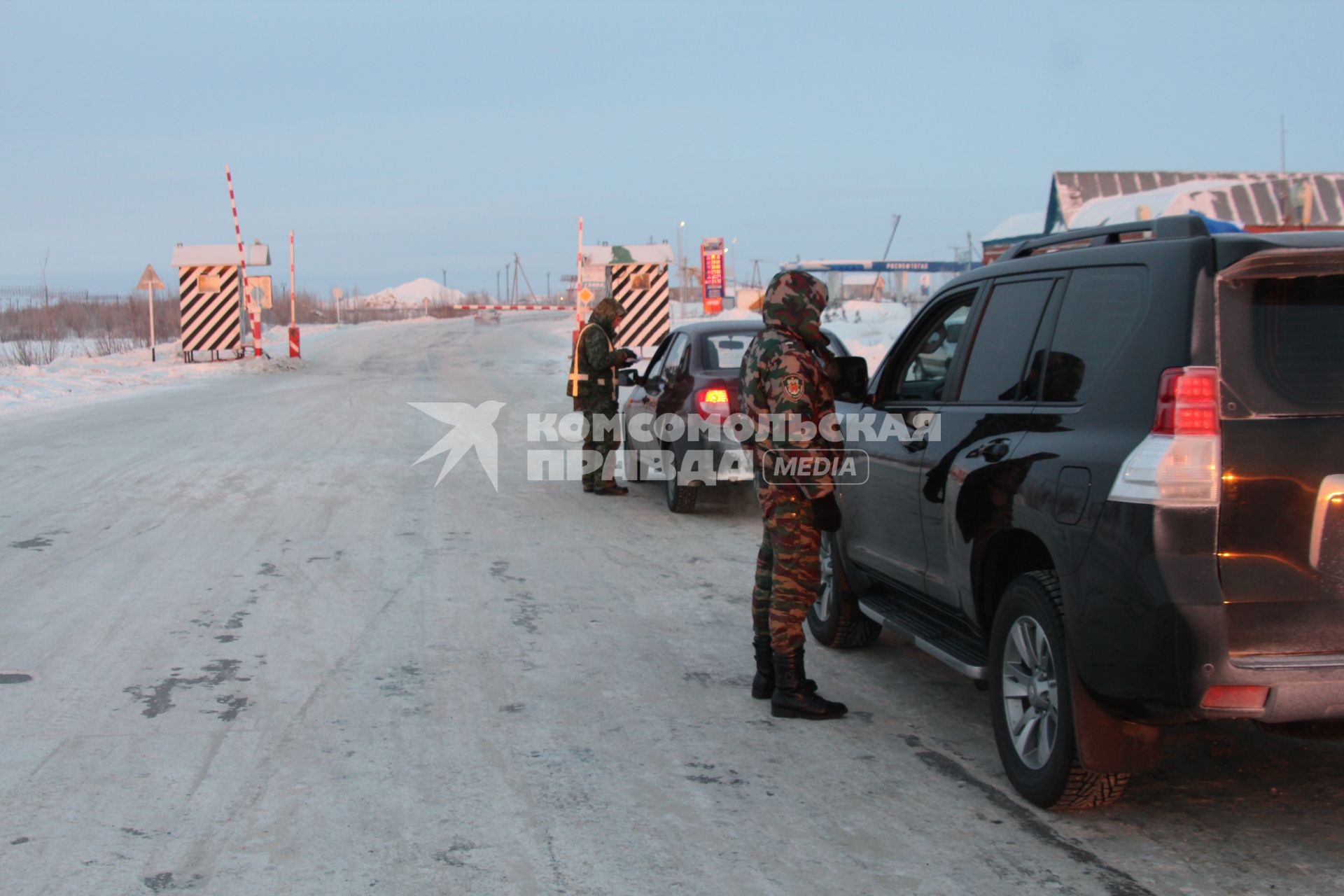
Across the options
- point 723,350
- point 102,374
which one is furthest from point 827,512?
point 102,374

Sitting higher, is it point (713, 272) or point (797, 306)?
point (713, 272)

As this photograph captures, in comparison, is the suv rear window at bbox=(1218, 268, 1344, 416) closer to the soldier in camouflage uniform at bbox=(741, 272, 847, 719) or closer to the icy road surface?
the icy road surface

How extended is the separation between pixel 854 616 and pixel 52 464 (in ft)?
30.6

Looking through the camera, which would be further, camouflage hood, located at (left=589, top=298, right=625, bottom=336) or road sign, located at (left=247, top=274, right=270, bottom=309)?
road sign, located at (left=247, top=274, right=270, bottom=309)

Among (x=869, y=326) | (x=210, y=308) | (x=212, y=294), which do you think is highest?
(x=212, y=294)

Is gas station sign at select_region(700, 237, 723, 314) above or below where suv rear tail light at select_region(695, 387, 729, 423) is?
above

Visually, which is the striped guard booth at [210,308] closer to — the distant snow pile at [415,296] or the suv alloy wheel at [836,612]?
the suv alloy wheel at [836,612]

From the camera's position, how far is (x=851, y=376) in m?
5.43

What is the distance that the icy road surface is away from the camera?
12.1 feet

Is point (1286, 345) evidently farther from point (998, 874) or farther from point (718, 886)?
point (718, 886)

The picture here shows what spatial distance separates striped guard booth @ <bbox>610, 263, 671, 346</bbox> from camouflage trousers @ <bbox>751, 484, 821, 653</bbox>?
64.3ft

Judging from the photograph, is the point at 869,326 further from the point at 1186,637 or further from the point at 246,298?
the point at 1186,637

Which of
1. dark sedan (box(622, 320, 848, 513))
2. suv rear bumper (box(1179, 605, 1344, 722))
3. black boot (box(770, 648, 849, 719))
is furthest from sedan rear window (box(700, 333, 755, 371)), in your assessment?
suv rear bumper (box(1179, 605, 1344, 722))

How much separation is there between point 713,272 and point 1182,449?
2675 centimetres
